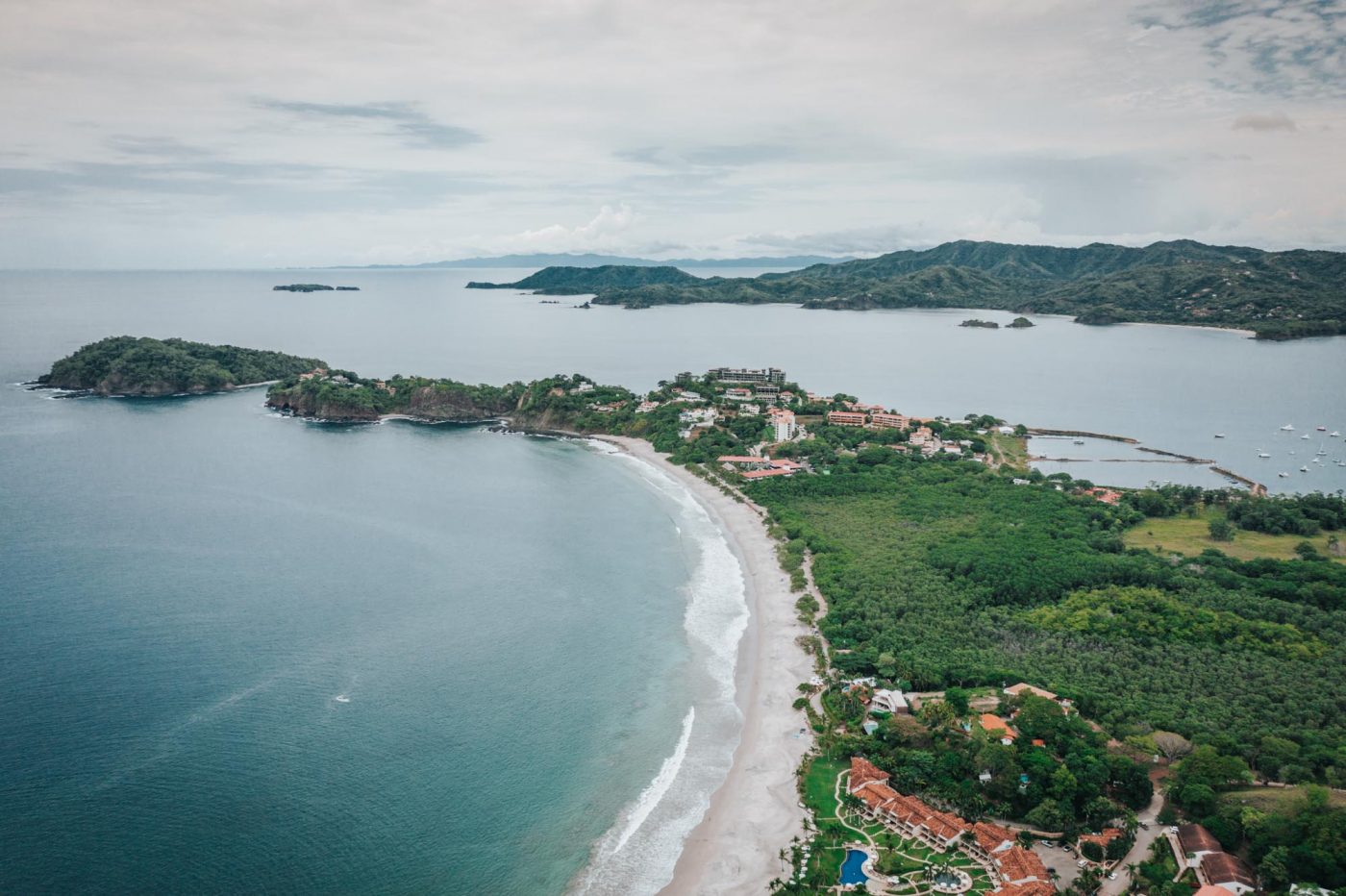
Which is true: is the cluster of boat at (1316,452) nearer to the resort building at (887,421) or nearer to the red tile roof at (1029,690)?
the resort building at (887,421)

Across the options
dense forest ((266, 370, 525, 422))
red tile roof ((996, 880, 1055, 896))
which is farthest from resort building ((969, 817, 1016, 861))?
dense forest ((266, 370, 525, 422))

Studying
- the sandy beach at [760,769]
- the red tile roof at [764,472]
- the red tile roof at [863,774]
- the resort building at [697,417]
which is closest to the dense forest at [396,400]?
the resort building at [697,417]

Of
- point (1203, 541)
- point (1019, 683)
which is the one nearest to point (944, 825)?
point (1019, 683)

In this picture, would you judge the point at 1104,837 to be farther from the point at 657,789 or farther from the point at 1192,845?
the point at 657,789

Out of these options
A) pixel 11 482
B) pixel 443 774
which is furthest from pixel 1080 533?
pixel 11 482

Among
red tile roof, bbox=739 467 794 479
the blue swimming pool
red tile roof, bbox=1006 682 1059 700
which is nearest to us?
the blue swimming pool

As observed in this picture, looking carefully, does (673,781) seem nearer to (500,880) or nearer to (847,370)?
(500,880)

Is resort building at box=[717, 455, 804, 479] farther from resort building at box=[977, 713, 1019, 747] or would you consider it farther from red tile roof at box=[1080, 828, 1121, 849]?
red tile roof at box=[1080, 828, 1121, 849]
